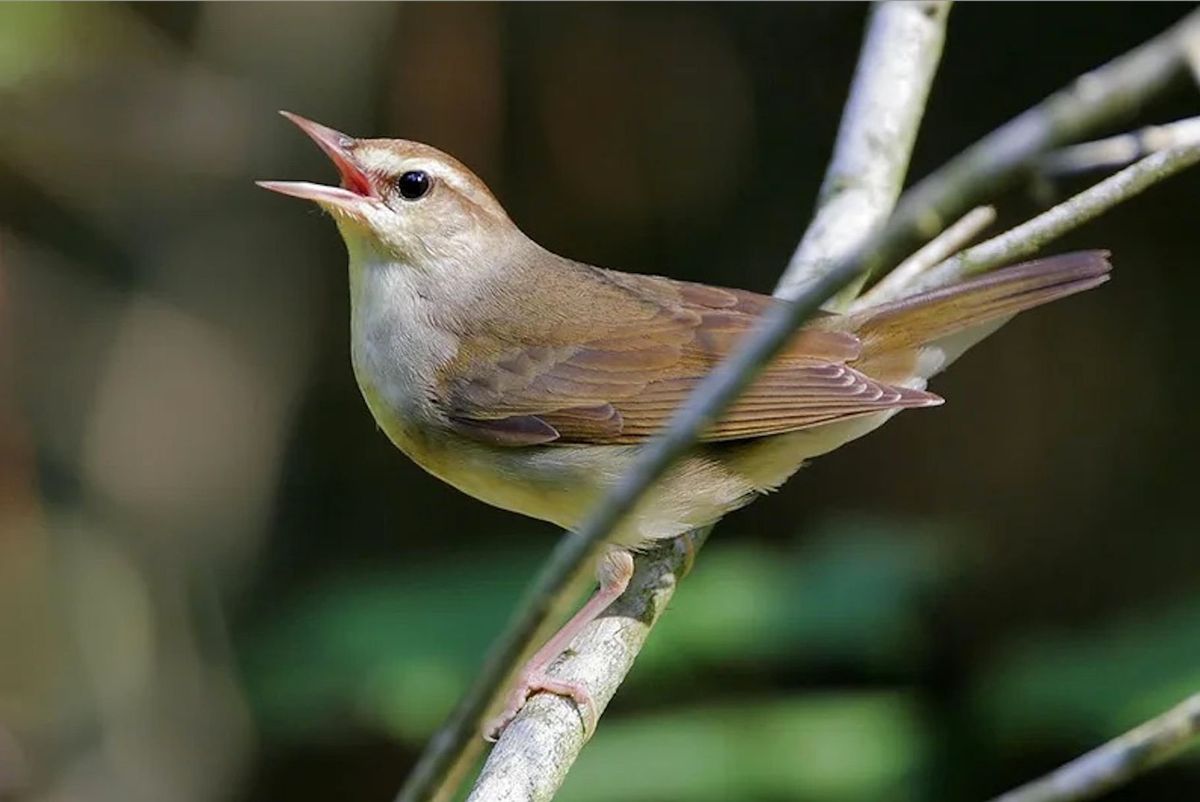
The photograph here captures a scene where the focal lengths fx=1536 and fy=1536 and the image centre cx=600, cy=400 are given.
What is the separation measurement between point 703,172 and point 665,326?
3.63 metres

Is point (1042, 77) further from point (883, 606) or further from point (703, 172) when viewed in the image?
point (883, 606)

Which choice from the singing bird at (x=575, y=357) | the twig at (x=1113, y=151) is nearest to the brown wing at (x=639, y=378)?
the singing bird at (x=575, y=357)

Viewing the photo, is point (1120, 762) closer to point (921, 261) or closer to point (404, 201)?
point (921, 261)

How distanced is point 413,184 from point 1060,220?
1.52 metres

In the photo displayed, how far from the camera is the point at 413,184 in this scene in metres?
3.75

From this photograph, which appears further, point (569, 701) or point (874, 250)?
point (569, 701)

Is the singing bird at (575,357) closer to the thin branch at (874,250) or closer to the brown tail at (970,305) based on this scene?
the brown tail at (970,305)

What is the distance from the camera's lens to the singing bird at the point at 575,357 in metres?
3.48

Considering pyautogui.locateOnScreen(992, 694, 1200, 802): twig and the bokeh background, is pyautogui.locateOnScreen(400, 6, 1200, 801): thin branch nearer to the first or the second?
pyautogui.locateOnScreen(992, 694, 1200, 802): twig

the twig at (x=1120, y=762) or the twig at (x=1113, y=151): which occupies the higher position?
the twig at (x=1113, y=151)

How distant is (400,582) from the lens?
17.5ft

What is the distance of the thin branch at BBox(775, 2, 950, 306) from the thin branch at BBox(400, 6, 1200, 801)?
92.5 inches

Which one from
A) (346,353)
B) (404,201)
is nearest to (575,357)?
(404,201)

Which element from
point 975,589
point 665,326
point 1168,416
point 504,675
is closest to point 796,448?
point 665,326
